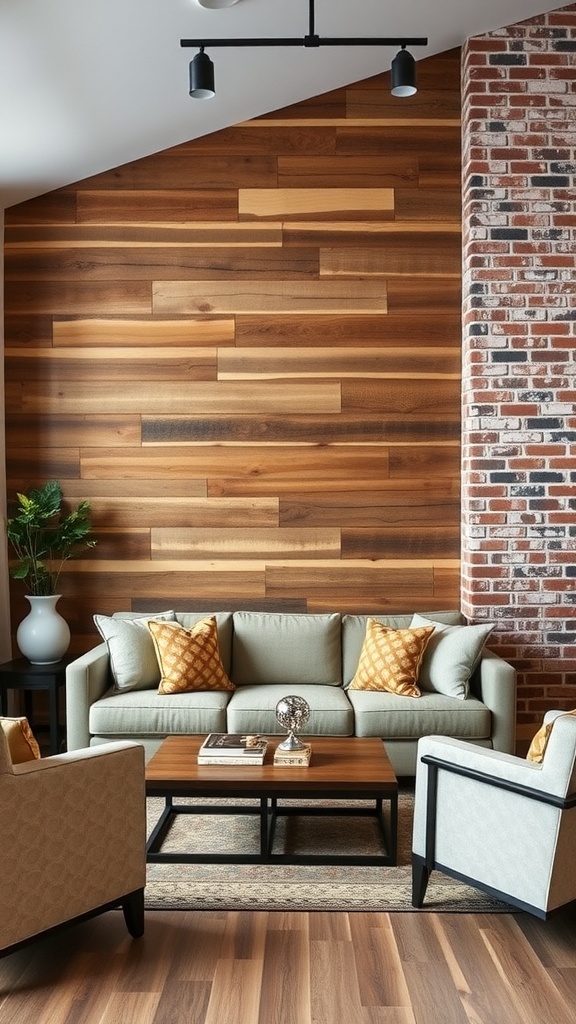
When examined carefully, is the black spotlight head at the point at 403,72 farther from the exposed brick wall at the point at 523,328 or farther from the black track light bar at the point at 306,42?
the exposed brick wall at the point at 523,328

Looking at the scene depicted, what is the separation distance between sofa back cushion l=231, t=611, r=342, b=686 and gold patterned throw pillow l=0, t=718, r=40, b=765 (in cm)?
205

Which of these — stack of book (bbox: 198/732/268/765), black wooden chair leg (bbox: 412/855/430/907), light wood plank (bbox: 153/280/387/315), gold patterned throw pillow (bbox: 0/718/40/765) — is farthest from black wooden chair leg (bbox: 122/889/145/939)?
light wood plank (bbox: 153/280/387/315)

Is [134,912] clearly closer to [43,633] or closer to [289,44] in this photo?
[43,633]

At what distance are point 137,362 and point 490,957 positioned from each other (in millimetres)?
3460

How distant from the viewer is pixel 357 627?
480 cm

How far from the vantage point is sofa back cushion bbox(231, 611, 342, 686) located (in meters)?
4.72

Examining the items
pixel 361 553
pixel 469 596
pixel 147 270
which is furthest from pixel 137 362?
pixel 469 596

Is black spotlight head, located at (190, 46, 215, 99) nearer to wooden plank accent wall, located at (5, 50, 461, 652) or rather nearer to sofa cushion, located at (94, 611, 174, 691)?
wooden plank accent wall, located at (5, 50, 461, 652)

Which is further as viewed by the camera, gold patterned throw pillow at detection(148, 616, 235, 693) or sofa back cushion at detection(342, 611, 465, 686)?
sofa back cushion at detection(342, 611, 465, 686)

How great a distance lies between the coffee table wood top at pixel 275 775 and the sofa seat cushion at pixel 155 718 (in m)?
0.48

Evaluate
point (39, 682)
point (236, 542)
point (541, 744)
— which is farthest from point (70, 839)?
point (236, 542)

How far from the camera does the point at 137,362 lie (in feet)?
16.6

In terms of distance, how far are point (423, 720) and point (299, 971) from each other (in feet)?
5.37

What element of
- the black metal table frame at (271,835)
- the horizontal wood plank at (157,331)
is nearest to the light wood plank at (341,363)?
the horizontal wood plank at (157,331)
